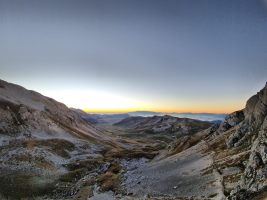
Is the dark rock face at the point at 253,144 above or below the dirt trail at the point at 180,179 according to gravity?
above

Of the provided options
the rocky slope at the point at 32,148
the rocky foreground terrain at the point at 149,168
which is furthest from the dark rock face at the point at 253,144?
the rocky slope at the point at 32,148

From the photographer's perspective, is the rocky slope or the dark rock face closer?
the dark rock face

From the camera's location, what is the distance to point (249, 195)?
4100cm

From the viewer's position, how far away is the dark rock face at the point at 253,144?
1674 inches

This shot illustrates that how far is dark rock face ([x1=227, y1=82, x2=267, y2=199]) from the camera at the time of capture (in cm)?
4253

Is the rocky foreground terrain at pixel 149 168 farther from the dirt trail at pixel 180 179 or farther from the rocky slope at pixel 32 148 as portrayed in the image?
the rocky slope at pixel 32 148

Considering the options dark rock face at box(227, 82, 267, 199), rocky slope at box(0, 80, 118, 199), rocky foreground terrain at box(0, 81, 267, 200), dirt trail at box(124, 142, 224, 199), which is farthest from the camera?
rocky slope at box(0, 80, 118, 199)

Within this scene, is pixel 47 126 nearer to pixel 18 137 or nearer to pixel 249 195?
pixel 18 137

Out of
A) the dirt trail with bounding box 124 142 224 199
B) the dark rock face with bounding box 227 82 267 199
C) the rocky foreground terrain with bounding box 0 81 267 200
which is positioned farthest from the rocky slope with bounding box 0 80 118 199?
the dark rock face with bounding box 227 82 267 199

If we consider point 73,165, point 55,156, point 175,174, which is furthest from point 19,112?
point 175,174

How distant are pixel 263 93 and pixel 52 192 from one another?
5245 centimetres

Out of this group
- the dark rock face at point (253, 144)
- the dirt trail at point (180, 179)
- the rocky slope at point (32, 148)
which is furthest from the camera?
the rocky slope at point (32, 148)

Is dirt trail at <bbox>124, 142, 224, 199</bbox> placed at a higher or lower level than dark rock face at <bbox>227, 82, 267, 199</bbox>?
lower

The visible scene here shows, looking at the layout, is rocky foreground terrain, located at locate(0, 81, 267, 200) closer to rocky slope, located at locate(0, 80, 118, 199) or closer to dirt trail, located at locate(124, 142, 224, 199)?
dirt trail, located at locate(124, 142, 224, 199)
